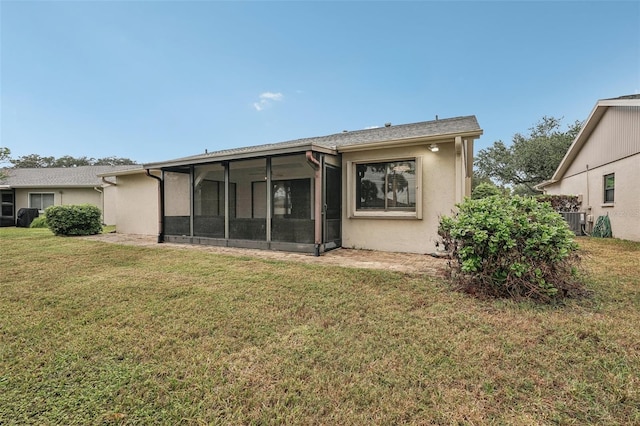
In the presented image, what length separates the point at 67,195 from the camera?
17.2 meters

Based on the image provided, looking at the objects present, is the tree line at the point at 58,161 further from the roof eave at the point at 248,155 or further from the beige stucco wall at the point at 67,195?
the roof eave at the point at 248,155

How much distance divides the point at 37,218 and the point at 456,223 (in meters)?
19.9

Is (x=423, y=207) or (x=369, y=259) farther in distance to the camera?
(x=423, y=207)

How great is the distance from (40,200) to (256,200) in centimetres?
1624

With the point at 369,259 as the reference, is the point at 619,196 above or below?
above

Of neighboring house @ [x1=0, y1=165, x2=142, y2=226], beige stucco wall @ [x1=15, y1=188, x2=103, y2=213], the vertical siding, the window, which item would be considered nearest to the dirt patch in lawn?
the vertical siding

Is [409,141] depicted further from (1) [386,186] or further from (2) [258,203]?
(2) [258,203]

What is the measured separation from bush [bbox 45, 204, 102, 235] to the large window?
1056 cm

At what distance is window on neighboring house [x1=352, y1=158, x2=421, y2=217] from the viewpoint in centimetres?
696

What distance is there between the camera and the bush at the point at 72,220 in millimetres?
10328

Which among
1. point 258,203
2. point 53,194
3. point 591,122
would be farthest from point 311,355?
point 53,194

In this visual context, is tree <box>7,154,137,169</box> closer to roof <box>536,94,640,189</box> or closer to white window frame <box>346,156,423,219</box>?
white window frame <box>346,156,423,219</box>

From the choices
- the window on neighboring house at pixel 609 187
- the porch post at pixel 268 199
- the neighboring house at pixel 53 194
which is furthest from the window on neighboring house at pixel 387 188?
the neighboring house at pixel 53 194

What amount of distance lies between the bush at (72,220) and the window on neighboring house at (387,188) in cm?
1054
